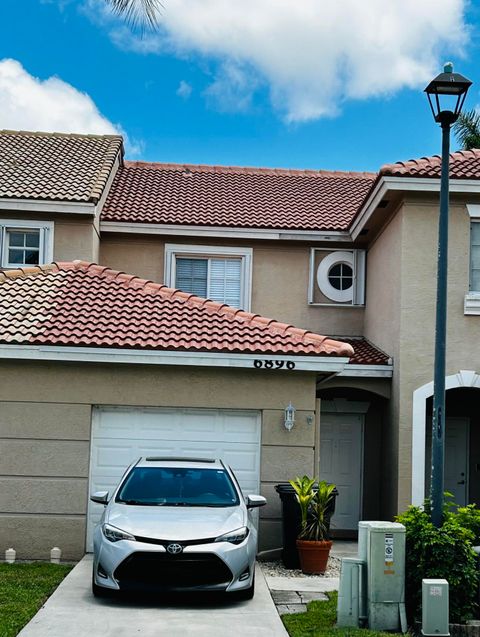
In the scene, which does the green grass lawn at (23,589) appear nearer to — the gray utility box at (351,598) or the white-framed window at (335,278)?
the gray utility box at (351,598)

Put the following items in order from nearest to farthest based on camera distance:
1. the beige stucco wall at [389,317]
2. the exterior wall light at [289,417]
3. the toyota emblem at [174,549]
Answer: the toyota emblem at [174,549], the exterior wall light at [289,417], the beige stucco wall at [389,317]

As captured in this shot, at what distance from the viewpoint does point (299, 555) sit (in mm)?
12711

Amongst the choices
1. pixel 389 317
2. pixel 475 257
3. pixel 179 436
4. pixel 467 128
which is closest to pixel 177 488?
pixel 179 436

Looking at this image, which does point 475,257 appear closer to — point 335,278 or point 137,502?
point 335,278

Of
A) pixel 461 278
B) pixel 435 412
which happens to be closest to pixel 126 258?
pixel 461 278

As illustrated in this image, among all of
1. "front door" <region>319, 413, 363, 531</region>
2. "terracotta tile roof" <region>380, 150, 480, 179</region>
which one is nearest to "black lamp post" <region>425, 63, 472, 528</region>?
"terracotta tile roof" <region>380, 150, 480, 179</region>

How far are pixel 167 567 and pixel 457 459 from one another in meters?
10.1

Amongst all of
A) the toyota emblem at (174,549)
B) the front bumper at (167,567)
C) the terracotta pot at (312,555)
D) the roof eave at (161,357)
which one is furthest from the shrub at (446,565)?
the roof eave at (161,357)

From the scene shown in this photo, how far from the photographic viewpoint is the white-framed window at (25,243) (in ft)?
60.9

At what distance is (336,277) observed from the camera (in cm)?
1964

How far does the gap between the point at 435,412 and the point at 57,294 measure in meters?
7.63

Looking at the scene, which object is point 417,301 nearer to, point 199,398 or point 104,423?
point 199,398

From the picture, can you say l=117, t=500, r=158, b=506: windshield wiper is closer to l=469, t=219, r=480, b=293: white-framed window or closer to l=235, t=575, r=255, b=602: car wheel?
l=235, t=575, r=255, b=602: car wheel

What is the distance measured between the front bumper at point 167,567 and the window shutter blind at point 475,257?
7.75m
